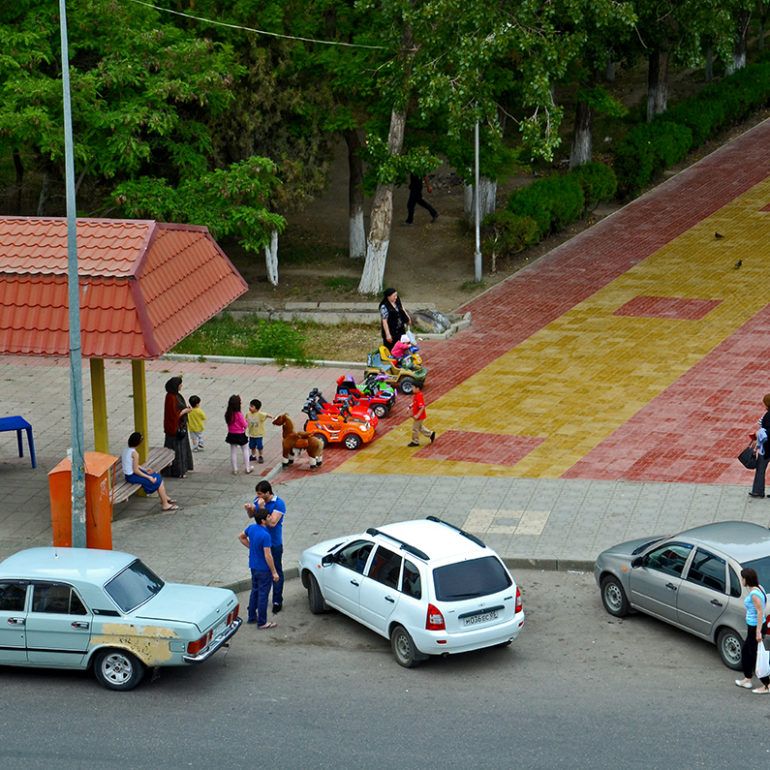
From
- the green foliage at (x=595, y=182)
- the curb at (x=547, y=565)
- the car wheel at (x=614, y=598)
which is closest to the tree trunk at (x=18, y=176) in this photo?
the green foliage at (x=595, y=182)

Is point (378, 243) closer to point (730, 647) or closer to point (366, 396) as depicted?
point (366, 396)

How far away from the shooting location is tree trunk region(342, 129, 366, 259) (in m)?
33.8

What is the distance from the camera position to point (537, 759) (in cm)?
1267

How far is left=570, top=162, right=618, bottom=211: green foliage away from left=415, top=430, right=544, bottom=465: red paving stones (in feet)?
46.2

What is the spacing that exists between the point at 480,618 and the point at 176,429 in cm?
802

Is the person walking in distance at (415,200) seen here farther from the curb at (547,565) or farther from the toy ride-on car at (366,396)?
the curb at (547,565)

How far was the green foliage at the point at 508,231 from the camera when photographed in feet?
108

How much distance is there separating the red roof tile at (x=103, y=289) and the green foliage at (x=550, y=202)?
1477cm

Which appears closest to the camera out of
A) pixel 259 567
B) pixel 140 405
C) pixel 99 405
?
pixel 259 567

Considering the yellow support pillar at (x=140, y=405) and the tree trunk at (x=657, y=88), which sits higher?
the tree trunk at (x=657, y=88)

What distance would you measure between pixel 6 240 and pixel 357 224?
15.3 m

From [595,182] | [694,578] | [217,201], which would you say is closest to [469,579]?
[694,578]

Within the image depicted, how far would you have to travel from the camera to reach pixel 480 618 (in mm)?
14938

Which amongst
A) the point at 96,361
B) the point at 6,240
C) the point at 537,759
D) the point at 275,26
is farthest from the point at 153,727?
the point at 275,26
